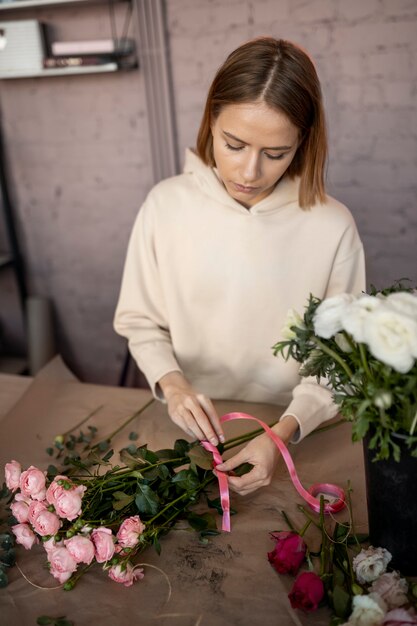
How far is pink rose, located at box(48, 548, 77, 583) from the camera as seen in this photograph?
3.03 feet

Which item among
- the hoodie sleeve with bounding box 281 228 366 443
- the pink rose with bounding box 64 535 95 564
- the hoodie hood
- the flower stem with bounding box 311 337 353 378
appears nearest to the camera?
the flower stem with bounding box 311 337 353 378

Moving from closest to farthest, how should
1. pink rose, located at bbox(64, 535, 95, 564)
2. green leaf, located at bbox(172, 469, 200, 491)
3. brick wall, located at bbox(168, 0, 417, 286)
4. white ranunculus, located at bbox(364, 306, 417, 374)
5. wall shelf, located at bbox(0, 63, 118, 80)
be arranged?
white ranunculus, located at bbox(364, 306, 417, 374) → pink rose, located at bbox(64, 535, 95, 564) → green leaf, located at bbox(172, 469, 200, 491) → brick wall, located at bbox(168, 0, 417, 286) → wall shelf, located at bbox(0, 63, 118, 80)

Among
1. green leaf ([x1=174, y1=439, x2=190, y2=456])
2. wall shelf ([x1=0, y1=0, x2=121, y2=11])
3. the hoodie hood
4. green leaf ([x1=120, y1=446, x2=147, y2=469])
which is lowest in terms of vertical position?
green leaf ([x1=174, y1=439, x2=190, y2=456])

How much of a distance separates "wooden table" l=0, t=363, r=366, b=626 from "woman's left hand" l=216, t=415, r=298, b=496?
0.05 metres

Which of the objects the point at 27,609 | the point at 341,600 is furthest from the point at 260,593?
the point at 27,609

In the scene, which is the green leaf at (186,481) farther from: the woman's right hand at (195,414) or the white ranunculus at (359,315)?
the white ranunculus at (359,315)

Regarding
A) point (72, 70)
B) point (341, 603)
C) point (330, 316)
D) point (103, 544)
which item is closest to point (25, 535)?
point (103, 544)

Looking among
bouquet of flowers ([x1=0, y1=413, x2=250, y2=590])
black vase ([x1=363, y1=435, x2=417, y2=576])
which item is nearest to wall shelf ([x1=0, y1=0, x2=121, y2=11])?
bouquet of flowers ([x1=0, y1=413, x2=250, y2=590])

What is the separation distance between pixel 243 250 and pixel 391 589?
2.73 feet

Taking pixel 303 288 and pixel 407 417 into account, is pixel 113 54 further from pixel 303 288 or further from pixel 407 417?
pixel 407 417

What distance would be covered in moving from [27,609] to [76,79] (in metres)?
1.87

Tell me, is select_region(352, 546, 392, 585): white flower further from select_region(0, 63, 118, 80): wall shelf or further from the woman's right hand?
select_region(0, 63, 118, 80): wall shelf

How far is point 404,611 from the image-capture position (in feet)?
2.61

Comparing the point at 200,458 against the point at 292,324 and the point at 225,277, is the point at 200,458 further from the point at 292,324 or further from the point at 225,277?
the point at 225,277
